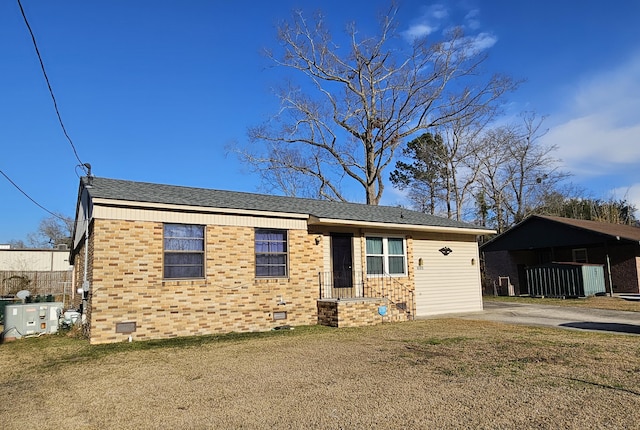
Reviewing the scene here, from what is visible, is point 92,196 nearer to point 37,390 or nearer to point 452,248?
point 37,390

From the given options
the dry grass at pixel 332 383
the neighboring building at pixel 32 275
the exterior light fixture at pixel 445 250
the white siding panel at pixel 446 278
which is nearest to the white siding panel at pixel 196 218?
the dry grass at pixel 332 383

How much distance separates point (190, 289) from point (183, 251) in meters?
0.93

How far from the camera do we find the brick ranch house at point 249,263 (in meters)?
→ 9.89

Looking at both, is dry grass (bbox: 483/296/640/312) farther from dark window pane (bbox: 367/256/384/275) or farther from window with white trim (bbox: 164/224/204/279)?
window with white trim (bbox: 164/224/204/279)

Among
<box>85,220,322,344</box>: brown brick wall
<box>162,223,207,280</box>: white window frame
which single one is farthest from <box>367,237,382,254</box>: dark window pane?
<box>162,223,207,280</box>: white window frame

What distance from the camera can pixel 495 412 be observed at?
4.39 meters

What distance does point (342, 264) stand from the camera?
13.5 m

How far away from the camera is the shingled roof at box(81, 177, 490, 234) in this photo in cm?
1057

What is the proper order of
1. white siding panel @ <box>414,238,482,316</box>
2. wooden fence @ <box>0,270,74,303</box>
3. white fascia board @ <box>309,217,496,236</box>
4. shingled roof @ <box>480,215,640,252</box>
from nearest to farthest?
white fascia board @ <box>309,217,496,236</box> → white siding panel @ <box>414,238,482,316</box> → shingled roof @ <box>480,215,640,252</box> → wooden fence @ <box>0,270,74,303</box>

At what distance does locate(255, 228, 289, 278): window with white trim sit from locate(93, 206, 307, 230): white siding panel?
0.24 meters

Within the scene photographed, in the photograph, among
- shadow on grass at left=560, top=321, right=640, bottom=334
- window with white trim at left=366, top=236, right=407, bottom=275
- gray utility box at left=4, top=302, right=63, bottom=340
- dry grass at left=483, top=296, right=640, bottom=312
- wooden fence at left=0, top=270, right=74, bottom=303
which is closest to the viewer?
shadow on grass at left=560, top=321, right=640, bottom=334

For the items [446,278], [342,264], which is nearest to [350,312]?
[342,264]

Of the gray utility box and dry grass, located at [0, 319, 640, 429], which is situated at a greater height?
the gray utility box

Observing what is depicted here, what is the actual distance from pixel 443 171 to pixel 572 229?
520 inches
